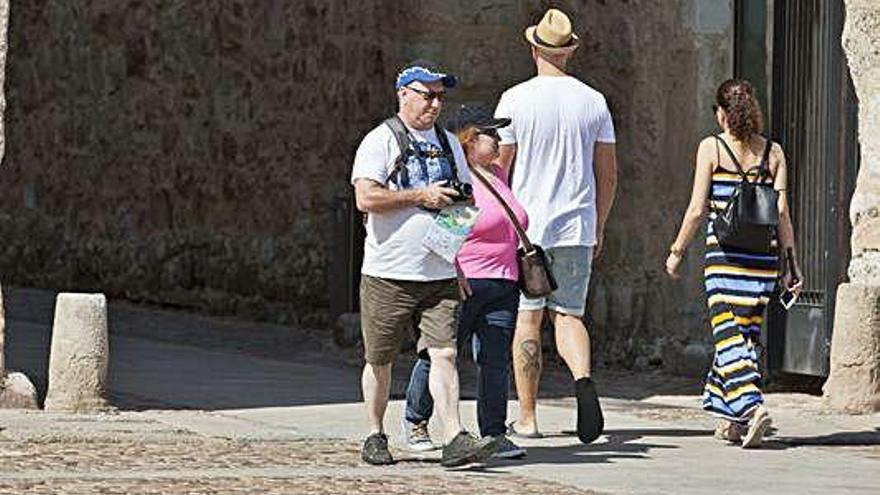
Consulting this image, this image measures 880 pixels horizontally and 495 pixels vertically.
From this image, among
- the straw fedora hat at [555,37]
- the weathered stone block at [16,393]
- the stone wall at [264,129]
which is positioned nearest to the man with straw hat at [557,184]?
the straw fedora hat at [555,37]

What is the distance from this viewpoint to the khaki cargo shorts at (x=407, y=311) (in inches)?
394

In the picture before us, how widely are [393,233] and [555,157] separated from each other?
129 cm

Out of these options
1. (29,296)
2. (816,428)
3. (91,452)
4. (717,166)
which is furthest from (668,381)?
(29,296)

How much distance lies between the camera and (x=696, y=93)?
48.5ft

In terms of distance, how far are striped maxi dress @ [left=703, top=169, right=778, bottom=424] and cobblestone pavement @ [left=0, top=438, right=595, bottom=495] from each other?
1.61 metres

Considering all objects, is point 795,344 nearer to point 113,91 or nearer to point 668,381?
point 668,381

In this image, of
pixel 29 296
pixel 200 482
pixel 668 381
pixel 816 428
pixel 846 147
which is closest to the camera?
pixel 200 482

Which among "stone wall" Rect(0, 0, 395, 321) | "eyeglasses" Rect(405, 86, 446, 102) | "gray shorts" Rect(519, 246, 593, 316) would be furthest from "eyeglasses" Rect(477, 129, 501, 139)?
"stone wall" Rect(0, 0, 395, 321)

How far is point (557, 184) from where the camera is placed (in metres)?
11.0

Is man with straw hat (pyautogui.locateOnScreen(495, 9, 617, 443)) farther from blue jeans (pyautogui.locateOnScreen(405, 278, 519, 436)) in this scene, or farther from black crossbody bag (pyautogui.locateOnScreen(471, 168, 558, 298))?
blue jeans (pyautogui.locateOnScreen(405, 278, 519, 436))

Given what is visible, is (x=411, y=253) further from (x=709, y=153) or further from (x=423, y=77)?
(x=709, y=153)

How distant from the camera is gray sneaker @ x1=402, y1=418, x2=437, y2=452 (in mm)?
10461

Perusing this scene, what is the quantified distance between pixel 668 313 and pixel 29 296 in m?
6.39

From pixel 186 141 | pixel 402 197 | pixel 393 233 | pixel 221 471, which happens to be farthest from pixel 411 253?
pixel 186 141
